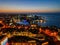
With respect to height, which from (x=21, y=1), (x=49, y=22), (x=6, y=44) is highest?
(x=21, y=1)

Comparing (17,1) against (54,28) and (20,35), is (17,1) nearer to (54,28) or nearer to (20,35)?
(20,35)

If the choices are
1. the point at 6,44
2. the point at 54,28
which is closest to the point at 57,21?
the point at 54,28

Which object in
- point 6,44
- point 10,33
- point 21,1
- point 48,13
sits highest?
point 21,1

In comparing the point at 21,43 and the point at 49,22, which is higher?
the point at 49,22

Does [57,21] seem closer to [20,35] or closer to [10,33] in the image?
[20,35]

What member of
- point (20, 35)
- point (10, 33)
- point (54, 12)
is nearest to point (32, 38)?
point (20, 35)

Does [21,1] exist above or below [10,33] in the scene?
above
